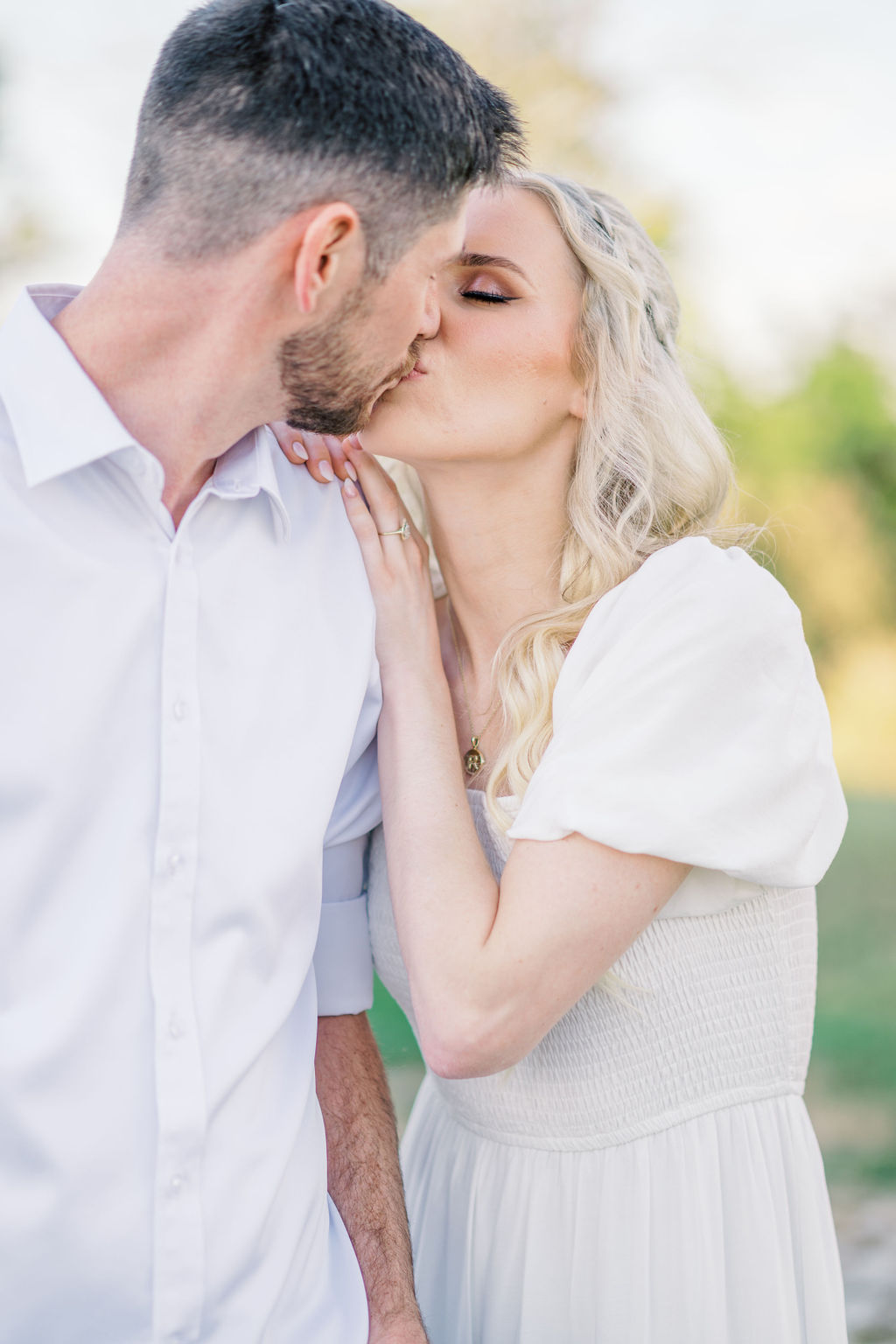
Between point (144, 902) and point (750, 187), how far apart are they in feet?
49.6

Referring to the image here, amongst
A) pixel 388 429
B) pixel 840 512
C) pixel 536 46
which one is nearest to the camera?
pixel 388 429

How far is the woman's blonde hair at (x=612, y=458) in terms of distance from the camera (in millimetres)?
2141

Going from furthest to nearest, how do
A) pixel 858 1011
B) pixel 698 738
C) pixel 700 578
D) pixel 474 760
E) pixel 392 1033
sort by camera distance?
pixel 392 1033 → pixel 858 1011 → pixel 474 760 → pixel 700 578 → pixel 698 738

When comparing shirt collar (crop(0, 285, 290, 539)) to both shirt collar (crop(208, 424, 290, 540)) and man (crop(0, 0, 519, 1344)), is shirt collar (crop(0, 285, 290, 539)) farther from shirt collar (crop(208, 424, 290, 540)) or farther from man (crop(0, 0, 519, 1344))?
shirt collar (crop(208, 424, 290, 540))

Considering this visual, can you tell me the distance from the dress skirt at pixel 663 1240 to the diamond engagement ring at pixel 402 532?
3.41 feet

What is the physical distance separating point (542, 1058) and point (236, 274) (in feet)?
4.20

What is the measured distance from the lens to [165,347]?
1.63 meters

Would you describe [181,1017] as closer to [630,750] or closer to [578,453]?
[630,750]

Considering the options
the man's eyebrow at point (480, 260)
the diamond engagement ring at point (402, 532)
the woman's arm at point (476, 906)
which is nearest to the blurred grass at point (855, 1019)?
the woman's arm at point (476, 906)

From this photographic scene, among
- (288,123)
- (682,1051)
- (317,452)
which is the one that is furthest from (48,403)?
(682,1051)

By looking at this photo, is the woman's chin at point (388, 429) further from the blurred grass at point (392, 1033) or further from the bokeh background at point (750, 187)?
the bokeh background at point (750, 187)

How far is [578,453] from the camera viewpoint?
229 centimetres

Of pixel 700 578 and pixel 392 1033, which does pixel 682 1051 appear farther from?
pixel 392 1033

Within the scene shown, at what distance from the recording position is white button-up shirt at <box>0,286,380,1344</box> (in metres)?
1.49
